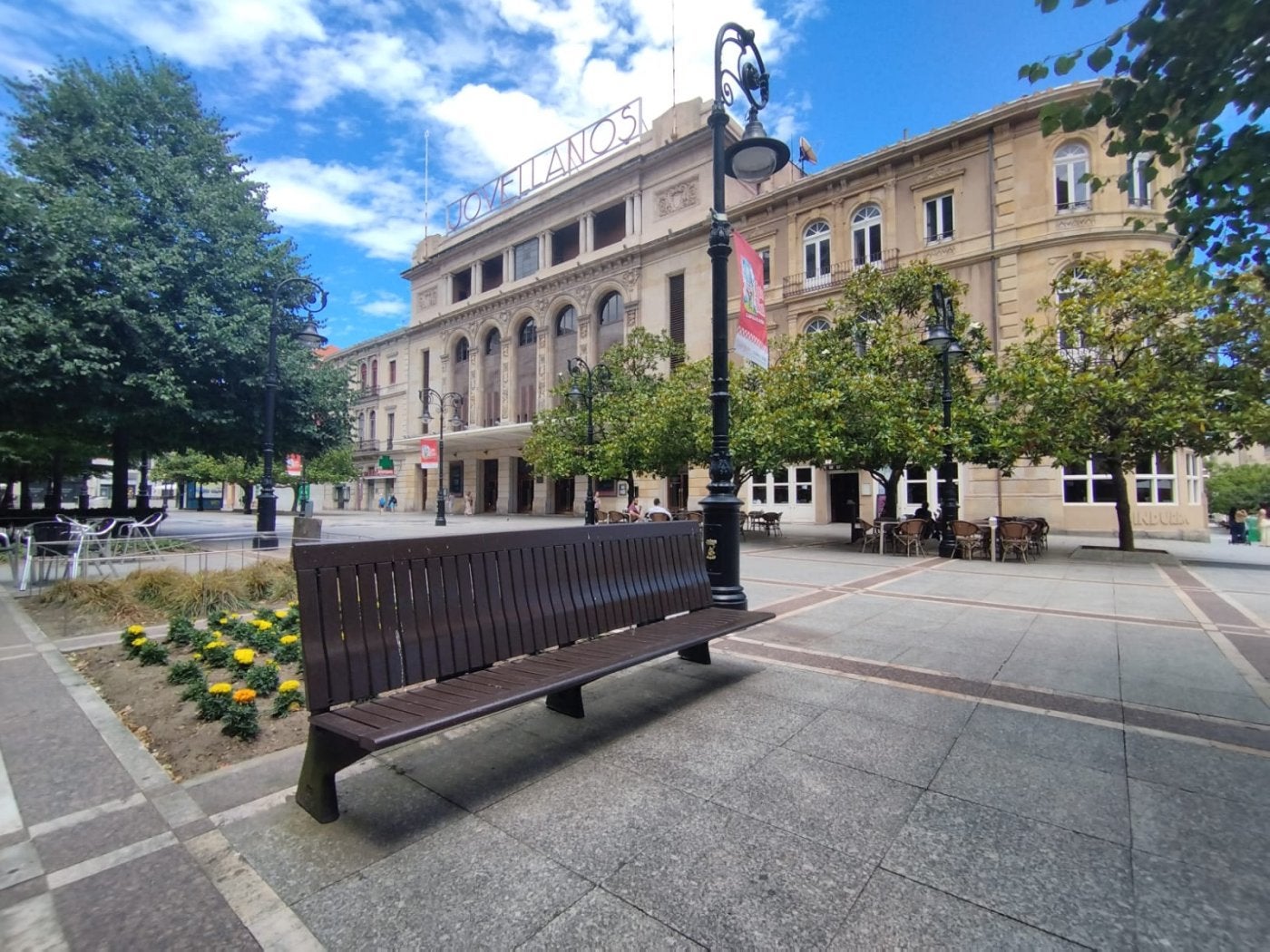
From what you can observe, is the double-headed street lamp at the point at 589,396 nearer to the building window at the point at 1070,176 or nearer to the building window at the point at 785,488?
the building window at the point at 785,488

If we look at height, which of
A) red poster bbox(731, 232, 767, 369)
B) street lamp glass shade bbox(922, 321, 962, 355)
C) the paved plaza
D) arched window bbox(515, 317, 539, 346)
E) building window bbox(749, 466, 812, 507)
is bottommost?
the paved plaza

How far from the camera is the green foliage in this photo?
48000 mm

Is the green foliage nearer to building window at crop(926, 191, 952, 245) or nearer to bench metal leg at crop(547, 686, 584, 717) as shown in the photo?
building window at crop(926, 191, 952, 245)

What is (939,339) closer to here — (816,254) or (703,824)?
(703,824)

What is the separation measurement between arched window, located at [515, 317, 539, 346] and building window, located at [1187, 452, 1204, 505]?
111 ft

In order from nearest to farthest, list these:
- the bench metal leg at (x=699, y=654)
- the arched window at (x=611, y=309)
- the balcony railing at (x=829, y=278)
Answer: the bench metal leg at (x=699, y=654) → the balcony railing at (x=829, y=278) → the arched window at (x=611, y=309)

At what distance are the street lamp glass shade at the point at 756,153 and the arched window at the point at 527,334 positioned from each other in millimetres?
35163

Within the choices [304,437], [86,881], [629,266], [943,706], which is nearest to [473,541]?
[86,881]

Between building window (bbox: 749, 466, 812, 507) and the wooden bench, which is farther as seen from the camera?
building window (bbox: 749, 466, 812, 507)

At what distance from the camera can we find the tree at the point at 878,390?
49.8ft

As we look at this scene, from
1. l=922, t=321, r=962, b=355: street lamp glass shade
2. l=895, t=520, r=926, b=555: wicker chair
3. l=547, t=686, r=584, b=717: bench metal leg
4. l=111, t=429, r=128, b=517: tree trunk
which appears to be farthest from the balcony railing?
l=547, t=686, r=584, b=717: bench metal leg

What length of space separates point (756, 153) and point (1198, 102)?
3.55 metres

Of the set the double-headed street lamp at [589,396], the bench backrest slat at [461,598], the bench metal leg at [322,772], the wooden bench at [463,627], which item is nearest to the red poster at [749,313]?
the bench backrest slat at [461,598]

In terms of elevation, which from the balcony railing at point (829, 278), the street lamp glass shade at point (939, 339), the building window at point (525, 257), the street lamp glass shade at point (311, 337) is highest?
the building window at point (525, 257)
